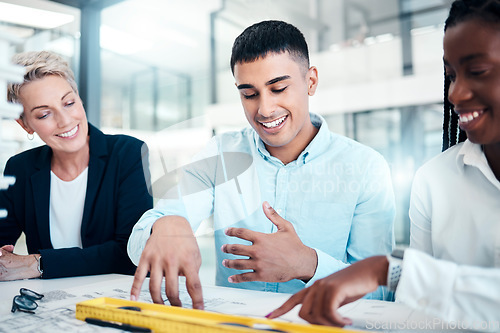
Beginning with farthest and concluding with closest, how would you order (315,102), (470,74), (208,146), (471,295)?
(315,102), (208,146), (470,74), (471,295)

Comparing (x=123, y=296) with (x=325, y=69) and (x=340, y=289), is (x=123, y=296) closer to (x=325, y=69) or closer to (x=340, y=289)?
(x=340, y=289)

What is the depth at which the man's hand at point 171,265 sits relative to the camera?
79 centimetres

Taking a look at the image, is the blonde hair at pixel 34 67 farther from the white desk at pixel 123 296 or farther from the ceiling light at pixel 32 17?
the white desk at pixel 123 296

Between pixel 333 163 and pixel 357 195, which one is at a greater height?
pixel 333 163

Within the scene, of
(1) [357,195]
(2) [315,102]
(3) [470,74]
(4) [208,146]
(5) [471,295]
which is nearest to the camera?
(5) [471,295]

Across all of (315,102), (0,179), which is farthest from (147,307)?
(315,102)

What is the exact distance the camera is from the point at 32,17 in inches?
74.2

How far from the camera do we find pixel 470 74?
708 millimetres

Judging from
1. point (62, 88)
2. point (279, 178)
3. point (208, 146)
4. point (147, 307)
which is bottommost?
point (147, 307)

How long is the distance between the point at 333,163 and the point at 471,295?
0.68m

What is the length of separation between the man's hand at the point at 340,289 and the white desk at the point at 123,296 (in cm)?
6

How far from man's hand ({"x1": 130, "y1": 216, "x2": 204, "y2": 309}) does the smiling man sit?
115 millimetres

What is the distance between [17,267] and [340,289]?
3.23 feet

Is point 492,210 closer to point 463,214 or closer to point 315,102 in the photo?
point 463,214
